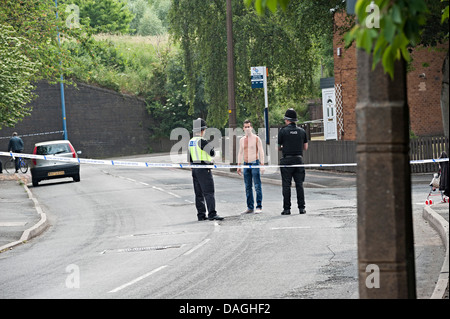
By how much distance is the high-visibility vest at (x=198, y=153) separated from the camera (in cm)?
1688

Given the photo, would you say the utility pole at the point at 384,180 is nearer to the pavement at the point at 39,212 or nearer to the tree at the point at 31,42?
the pavement at the point at 39,212

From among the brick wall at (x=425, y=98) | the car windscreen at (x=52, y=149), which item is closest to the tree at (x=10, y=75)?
the car windscreen at (x=52, y=149)

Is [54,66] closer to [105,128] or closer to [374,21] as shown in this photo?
[105,128]

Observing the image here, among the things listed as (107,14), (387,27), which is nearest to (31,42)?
(387,27)

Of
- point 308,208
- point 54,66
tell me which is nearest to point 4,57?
point 54,66

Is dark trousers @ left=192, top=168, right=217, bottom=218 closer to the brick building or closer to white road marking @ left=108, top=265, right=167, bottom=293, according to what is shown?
white road marking @ left=108, top=265, right=167, bottom=293

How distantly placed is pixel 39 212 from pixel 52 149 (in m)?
11.5

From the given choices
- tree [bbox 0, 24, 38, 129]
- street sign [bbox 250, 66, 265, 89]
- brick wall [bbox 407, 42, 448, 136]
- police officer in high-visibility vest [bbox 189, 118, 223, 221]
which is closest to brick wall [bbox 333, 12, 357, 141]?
brick wall [bbox 407, 42, 448, 136]

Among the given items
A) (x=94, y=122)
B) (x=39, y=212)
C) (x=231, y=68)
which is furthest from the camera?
(x=94, y=122)

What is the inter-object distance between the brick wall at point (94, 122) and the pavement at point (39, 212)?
2262 cm

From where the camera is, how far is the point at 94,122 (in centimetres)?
5916

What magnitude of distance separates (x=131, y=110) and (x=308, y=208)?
143ft

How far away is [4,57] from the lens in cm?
3072

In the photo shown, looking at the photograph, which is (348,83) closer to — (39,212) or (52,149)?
(52,149)
